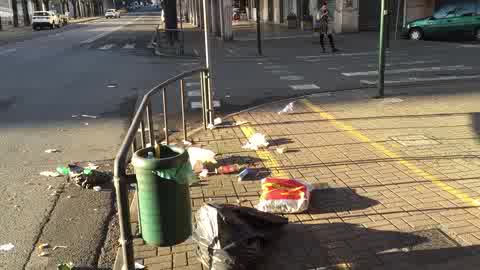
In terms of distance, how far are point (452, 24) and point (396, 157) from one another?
20.5 m

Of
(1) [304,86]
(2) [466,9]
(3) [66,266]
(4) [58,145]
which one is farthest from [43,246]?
(2) [466,9]

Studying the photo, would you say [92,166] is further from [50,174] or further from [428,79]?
[428,79]

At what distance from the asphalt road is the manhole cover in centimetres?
393

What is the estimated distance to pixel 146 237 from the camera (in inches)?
139

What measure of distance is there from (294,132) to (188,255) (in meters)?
4.06

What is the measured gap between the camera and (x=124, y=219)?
321 centimetres

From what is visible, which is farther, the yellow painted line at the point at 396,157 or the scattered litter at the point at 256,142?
the scattered litter at the point at 256,142

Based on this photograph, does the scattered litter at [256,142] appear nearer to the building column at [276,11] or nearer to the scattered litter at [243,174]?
the scattered litter at [243,174]

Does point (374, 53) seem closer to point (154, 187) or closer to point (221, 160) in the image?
point (221, 160)

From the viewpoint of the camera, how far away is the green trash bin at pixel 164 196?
3.34m

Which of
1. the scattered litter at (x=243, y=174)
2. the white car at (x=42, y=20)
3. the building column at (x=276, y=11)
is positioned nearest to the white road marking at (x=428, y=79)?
the scattered litter at (x=243, y=174)

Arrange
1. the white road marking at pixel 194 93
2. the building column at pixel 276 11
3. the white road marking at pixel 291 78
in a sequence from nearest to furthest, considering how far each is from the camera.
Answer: the white road marking at pixel 194 93
the white road marking at pixel 291 78
the building column at pixel 276 11

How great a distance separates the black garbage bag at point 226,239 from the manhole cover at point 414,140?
3.66 meters

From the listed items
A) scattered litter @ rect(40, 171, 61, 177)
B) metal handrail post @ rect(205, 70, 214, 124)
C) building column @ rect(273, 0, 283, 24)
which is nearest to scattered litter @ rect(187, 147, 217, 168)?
scattered litter @ rect(40, 171, 61, 177)
